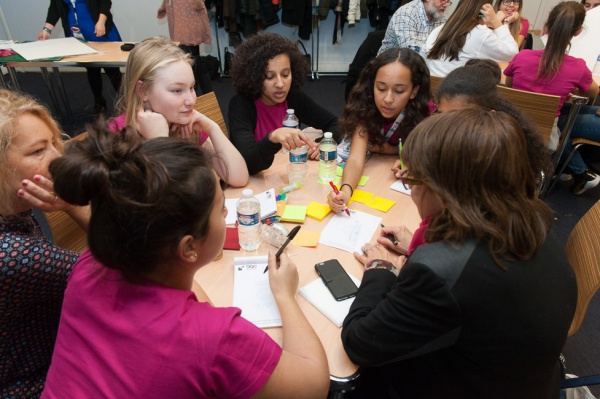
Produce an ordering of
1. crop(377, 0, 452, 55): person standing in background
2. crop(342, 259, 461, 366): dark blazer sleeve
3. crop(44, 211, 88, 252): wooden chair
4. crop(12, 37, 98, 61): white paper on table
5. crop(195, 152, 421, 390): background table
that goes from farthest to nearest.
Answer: crop(377, 0, 452, 55): person standing in background, crop(12, 37, 98, 61): white paper on table, crop(44, 211, 88, 252): wooden chair, crop(195, 152, 421, 390): background table, crop(342, 259, 461, 366): dark blazer sleeve

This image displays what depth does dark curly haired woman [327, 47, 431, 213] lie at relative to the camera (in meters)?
1.92

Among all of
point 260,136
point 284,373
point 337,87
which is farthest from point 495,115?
point 337,87

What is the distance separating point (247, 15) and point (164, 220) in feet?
17.6

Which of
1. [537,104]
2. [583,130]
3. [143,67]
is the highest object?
[143,67]

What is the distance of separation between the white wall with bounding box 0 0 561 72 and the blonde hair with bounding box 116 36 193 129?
14.8 feet

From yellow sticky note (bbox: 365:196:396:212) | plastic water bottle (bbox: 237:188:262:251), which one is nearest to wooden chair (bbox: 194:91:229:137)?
plastic water bottle (bbox: 237:188:262:251)

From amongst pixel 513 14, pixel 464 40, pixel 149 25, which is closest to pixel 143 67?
pixel 464 40

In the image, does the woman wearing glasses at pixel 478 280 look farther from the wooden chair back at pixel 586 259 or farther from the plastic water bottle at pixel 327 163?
the plastic water bottle at pixel 327 163

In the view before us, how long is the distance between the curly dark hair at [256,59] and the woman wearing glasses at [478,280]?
145cm

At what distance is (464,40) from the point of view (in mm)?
2996

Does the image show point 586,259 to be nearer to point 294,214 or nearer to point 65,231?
point 294,214

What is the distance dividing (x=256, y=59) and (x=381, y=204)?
1.16 m

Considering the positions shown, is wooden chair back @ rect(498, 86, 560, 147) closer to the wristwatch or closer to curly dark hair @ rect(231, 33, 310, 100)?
curly dark hair @ rect(231, 33, 310, 100)

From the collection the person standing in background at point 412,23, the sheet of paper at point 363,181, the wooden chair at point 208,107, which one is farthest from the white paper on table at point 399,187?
the person standing in background at point 412,23
